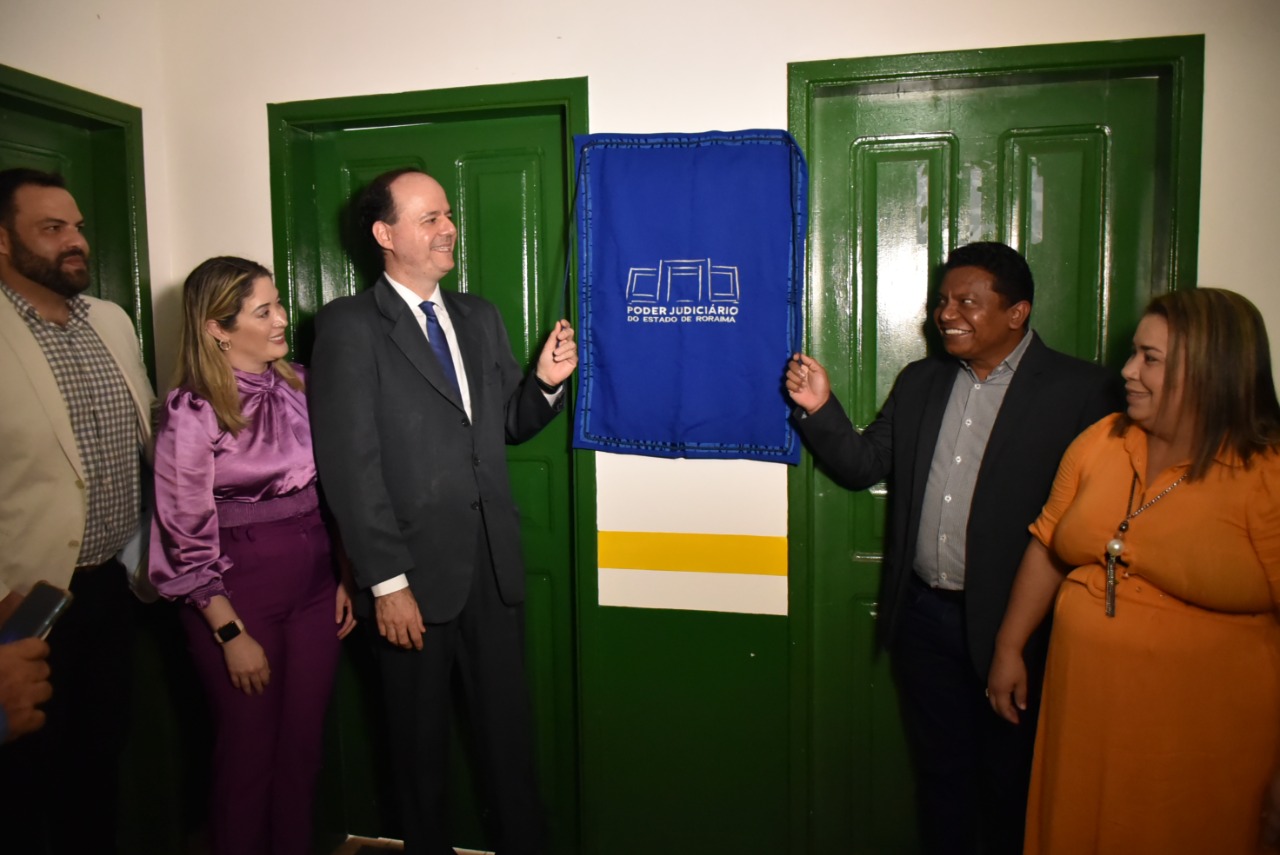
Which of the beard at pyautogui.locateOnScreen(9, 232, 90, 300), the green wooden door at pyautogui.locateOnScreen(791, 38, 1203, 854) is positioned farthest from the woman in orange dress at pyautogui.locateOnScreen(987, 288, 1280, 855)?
the beard at pyautogui.locateOnScreen(9, 232, 90, 300)

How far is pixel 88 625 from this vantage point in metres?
2.19

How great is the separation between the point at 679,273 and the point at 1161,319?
1247 mm

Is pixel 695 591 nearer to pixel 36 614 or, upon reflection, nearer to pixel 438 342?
pixel 438 342

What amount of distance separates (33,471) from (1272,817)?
289 centimetres

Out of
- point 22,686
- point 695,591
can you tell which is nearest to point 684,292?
point 695,591

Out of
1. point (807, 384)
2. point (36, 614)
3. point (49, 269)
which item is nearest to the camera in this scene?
point (36, 614)

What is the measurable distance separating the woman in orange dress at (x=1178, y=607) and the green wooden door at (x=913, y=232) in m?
0.65

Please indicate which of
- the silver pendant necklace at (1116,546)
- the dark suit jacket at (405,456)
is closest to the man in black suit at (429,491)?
the dark suit jacket at (405,456)

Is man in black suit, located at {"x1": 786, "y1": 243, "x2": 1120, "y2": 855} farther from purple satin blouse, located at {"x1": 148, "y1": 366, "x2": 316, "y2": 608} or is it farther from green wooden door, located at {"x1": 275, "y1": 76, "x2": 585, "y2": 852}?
purple satin blouse, located at {"x1": 148, "y1": 366, "x2": 316, "y2": 608}

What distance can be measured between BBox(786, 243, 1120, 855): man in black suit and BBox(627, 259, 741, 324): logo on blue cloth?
29 cm

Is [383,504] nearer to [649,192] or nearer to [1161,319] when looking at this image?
[649,192]

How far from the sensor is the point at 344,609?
2.43 meters

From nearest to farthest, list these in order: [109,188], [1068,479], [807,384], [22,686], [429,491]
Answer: [22,686] → [1068,479] → [429,491] → [807,384] → [109,188]

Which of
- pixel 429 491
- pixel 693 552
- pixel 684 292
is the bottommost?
pixel 693 552
